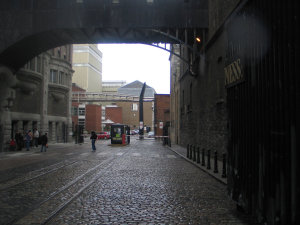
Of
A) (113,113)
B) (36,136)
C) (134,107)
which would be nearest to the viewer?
(36,136)

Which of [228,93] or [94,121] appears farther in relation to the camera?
[94,121]

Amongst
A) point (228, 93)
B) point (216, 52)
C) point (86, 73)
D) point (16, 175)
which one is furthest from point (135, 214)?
point (86, 73)

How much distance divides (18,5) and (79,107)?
5845 centimetres

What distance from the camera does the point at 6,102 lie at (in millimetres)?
24250

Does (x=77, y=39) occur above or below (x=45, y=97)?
above

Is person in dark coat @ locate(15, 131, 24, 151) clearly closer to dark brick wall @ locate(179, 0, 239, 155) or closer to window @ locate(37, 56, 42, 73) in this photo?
window @ locate(37, 56, 42, 73)

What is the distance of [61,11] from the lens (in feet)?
76.3

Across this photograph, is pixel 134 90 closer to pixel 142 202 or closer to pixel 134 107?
pixel 134 107

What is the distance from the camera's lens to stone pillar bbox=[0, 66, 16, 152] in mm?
23766

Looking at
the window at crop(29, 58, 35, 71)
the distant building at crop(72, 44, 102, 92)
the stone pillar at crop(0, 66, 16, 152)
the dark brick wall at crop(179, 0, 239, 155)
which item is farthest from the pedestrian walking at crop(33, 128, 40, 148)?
the distant building at crop(72, 44, 102, 92)

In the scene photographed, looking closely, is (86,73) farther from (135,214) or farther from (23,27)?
(135,214)

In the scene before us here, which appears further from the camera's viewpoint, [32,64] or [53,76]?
[53,76]

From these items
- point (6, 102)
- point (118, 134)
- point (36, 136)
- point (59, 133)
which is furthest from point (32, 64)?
point (118, 134)

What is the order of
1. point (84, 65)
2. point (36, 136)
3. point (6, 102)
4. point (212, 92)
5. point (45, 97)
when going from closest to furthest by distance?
point (212, 92) < point (6, 102) < point (36, 136) < point (45, 97) < point (84, 65)
